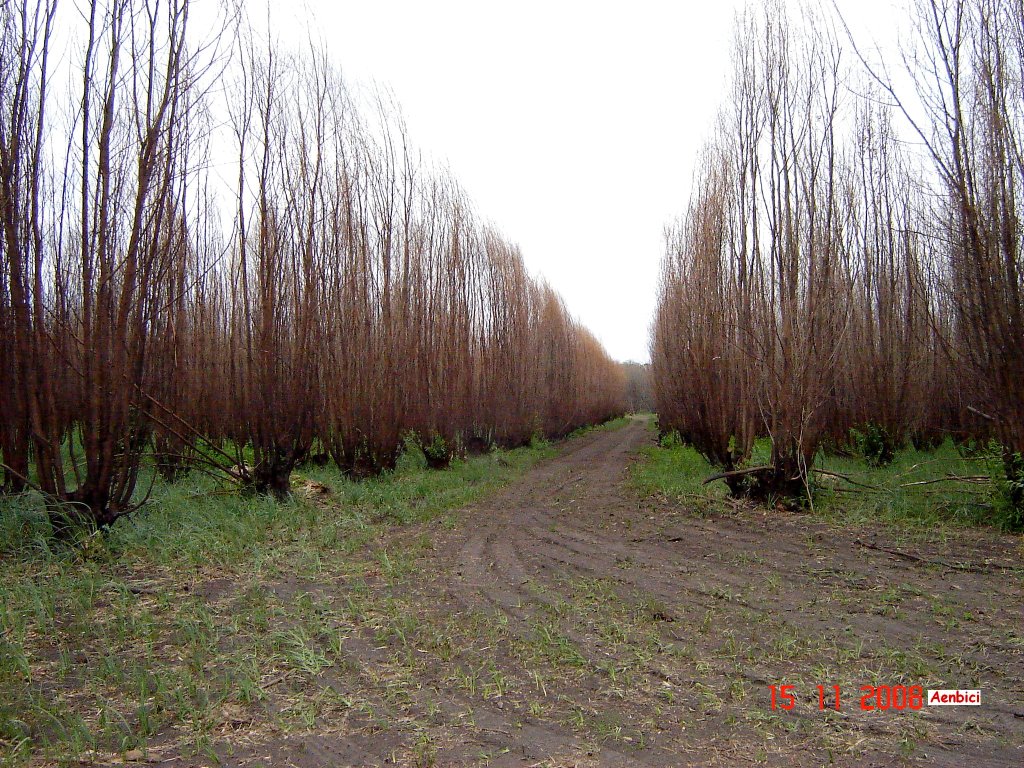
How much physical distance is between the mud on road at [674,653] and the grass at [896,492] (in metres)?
0.62

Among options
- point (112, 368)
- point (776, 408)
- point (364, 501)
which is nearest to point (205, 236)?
point (364, 501)

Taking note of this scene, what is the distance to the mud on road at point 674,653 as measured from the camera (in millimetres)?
2438

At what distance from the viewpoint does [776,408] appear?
7402 millimetres

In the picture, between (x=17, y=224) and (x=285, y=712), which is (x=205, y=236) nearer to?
(x=17, y=224)

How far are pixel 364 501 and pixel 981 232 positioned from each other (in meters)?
7.34

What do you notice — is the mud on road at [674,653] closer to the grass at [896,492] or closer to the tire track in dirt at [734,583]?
the tire track in dirt at [734,583]

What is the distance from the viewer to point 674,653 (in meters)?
3.28

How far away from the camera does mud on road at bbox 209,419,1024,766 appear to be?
244cm

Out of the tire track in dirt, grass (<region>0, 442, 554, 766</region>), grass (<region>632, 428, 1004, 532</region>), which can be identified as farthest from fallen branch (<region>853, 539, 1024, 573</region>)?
grass (<region>0, 442, 554, 766</region>)
